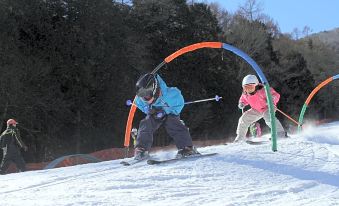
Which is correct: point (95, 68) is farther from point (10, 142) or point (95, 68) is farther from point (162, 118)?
point (162, 118)

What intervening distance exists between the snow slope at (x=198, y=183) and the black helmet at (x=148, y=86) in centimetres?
104

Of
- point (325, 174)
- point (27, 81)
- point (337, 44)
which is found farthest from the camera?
point (337, 44)

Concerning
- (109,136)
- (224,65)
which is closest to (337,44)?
(224,65)

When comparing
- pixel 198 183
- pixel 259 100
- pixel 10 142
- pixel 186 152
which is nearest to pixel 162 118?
pixel 186 152

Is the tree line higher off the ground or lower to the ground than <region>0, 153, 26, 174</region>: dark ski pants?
higher

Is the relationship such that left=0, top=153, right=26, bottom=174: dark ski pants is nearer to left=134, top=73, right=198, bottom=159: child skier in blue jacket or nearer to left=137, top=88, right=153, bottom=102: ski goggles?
left=134, top=73, right=198, bottom=159: child skier in blue jacket

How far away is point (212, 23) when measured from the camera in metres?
33.6

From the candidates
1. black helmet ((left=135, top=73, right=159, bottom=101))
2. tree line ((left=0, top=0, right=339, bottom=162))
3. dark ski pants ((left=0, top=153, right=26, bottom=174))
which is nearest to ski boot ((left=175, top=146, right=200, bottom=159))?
black helmet ((left=135, top=73, right=159, bottom=101))

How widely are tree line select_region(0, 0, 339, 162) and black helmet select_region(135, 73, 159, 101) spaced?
14.3 m

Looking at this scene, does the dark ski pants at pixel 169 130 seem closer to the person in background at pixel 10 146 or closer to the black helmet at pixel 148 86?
the black helmet at pixel 148 86

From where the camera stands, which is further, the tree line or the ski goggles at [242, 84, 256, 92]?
the tree line

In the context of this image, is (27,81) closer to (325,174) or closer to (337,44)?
(325,174)

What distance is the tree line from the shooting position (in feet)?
67.5

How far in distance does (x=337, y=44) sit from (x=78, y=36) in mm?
59754
